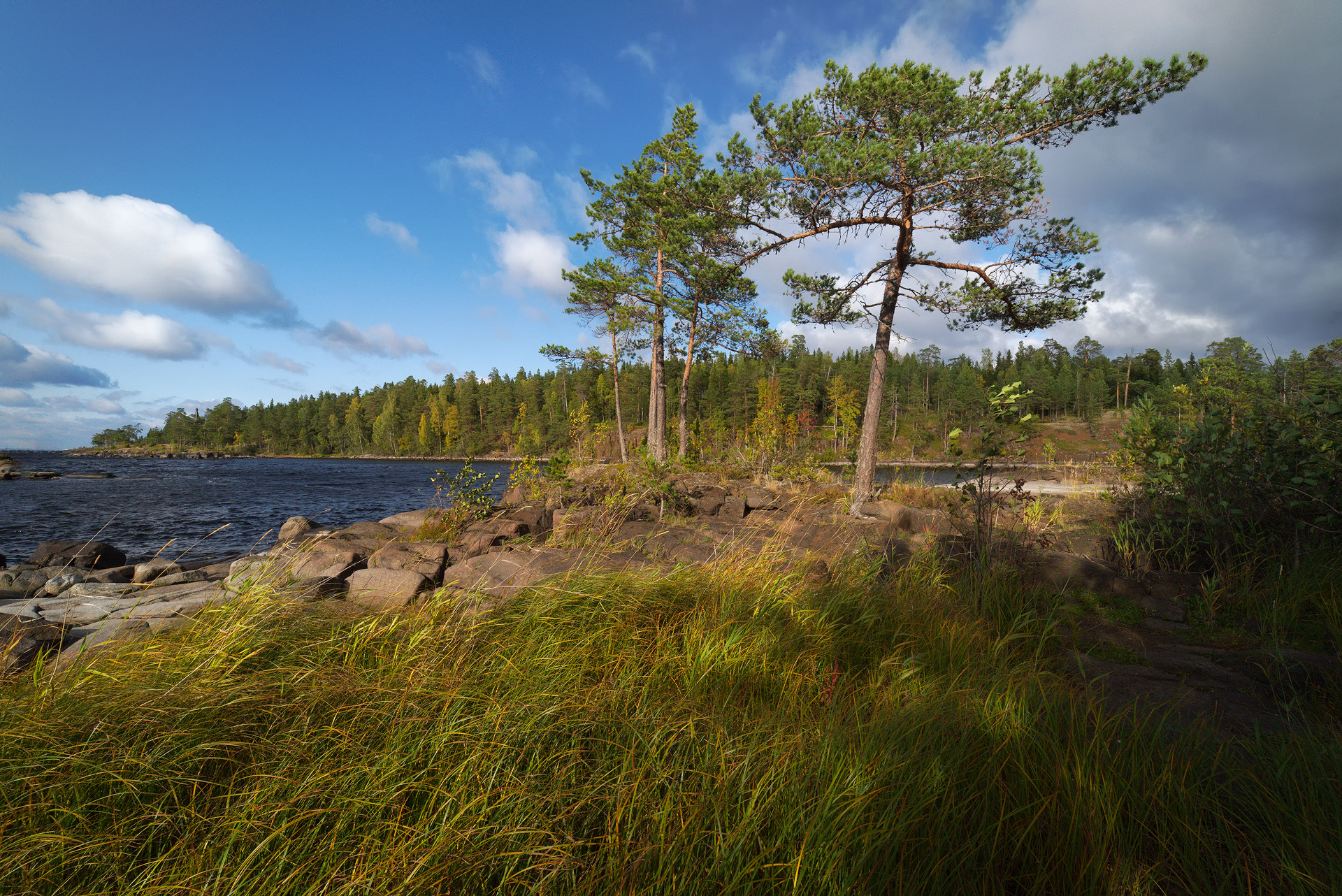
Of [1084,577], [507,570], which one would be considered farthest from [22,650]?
[1084,577]

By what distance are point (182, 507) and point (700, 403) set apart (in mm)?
54711

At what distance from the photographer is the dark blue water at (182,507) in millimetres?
14281

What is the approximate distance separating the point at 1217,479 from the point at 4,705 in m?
8.40

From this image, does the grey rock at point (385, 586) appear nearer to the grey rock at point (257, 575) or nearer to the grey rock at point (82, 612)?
the grey rock at point (257, 575)

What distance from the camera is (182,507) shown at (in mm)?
21750

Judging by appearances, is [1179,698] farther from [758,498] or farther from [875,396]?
[875,396]

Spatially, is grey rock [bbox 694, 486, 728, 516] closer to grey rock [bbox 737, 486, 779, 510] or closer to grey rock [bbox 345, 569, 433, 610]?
grey rock [bbox 737, 486, 779, 510]

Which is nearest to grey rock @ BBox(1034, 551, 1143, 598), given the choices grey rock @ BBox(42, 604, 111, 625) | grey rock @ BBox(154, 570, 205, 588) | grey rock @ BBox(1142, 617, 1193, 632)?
grey rock @ BBox(1142, 617, 1193, 632)

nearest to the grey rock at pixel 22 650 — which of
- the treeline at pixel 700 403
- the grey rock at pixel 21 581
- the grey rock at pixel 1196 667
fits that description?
the grey rock at pixel 1196 667

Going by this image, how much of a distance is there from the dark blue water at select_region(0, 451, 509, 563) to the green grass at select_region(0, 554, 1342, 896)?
221 inches

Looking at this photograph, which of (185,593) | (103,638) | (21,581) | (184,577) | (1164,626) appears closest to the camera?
(103,638)

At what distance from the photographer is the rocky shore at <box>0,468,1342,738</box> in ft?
9.89

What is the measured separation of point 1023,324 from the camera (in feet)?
32.9

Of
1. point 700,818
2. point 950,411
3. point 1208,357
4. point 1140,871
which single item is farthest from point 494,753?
point 950,411
